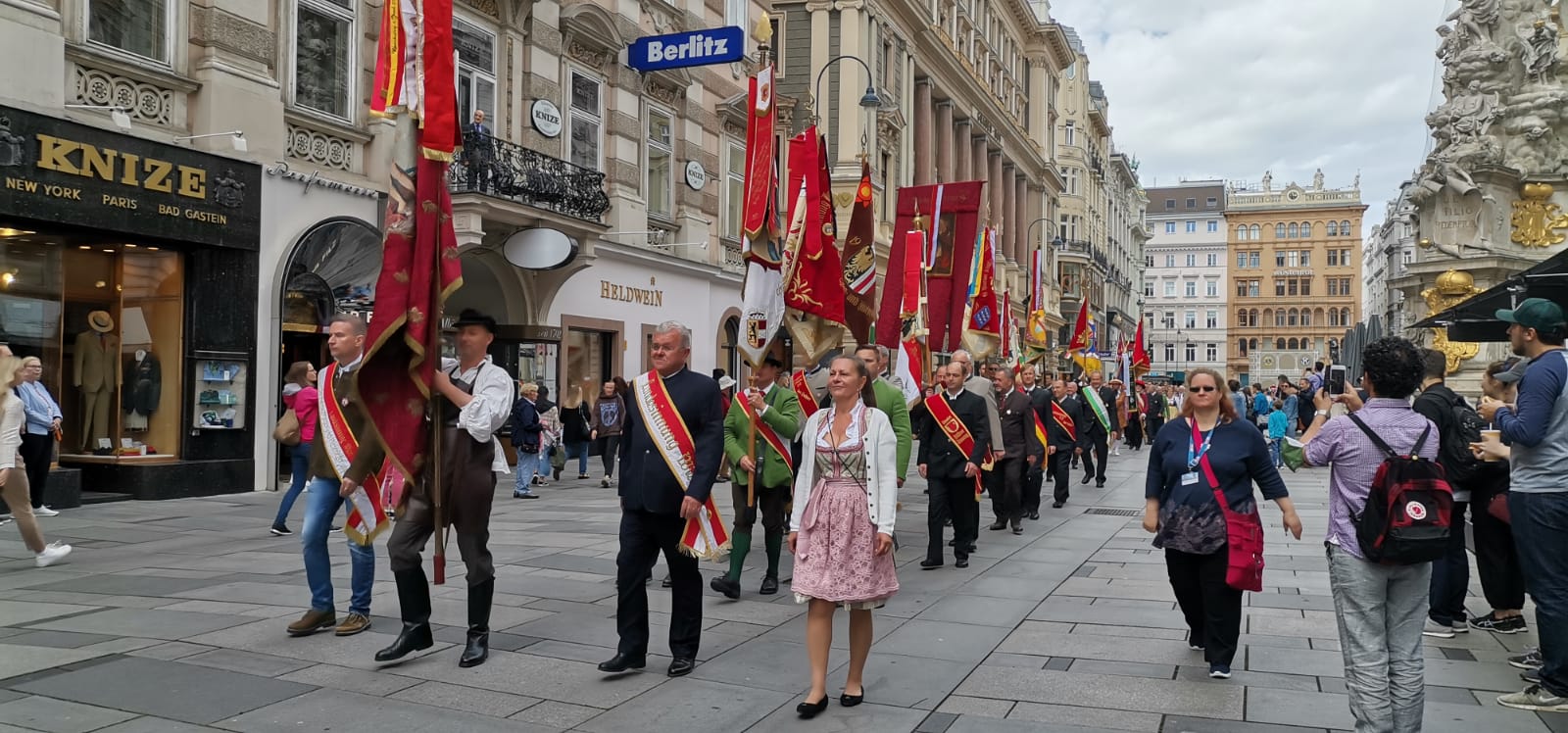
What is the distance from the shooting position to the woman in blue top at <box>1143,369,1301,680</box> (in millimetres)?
6004

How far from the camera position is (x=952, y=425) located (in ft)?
33.4

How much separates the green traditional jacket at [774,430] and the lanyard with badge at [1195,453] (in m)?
2.72

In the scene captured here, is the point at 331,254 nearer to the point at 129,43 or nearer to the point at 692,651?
the point at 129,43

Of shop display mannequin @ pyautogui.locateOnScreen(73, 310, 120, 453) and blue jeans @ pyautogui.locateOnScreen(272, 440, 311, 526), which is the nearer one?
blue jeans @ pyautogui.locateOnScreen(272, 440, 311, 526)

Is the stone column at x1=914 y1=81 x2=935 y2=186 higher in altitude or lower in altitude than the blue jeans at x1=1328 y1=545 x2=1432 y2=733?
higher

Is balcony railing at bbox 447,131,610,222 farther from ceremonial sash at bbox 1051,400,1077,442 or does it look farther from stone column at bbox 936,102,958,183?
stone column at bbox 936,102,958,183

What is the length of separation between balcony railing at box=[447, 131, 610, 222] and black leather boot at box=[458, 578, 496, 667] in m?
10.8

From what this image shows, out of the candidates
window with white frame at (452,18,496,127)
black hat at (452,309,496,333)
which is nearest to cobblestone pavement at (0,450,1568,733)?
black hat at (452,309,496,333)

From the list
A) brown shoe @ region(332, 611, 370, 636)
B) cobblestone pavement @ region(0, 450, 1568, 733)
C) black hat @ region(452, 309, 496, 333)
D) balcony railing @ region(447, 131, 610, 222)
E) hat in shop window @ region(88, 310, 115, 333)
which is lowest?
cobblestone pavement @ region(0, 450, 1568, 733)

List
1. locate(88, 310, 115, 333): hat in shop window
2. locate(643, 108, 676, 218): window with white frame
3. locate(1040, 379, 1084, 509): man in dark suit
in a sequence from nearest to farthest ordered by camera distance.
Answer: locate(88, 310, 115, 333): hat in shop window → locate(1040, 379, 1084, 509): man in dark suit → locate(643, 108, 676, 218): window with white frame

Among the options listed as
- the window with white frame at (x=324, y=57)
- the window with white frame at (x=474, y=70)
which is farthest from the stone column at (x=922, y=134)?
the window with white frame at (x=324, y=57)

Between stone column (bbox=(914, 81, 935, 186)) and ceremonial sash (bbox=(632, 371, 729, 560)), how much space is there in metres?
37.6

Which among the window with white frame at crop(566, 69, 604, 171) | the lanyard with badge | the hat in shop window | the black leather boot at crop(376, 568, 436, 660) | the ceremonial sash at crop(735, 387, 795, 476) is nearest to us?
the black leather boot at crop(376, 568, 436, 660)

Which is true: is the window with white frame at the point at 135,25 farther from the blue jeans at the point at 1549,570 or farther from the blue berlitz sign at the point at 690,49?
the blue jeans at the point at 1549,570
